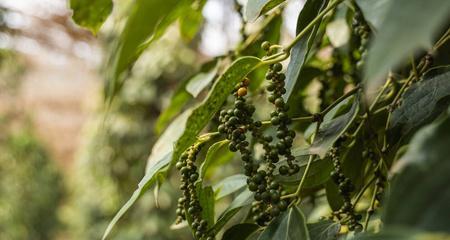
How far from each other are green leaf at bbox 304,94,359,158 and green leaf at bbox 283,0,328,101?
42 millimetres

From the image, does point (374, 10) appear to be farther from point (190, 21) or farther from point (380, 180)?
point (190, 21)

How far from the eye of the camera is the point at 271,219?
42 centimetres

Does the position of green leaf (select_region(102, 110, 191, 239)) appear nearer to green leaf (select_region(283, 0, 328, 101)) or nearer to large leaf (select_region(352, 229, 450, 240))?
green leaf (select_region(283, 0, 328, 101))

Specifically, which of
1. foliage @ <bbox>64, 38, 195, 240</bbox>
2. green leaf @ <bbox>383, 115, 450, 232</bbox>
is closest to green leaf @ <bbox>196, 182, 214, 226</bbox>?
green leaf @ <bbox>383, 115, 450, 232</bbox>

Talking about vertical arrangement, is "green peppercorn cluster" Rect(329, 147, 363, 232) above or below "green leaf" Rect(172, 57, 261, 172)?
below

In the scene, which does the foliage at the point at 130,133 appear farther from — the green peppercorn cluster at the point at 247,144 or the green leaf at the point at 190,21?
the green peppercorn cluster at the point at 247,144

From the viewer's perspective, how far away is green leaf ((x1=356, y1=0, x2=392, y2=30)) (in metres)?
0.32

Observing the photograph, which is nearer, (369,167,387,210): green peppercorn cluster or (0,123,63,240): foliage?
(369,167,387,210): green peppercorn cluster

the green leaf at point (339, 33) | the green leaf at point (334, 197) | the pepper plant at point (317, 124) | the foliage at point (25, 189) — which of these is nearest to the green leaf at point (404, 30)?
the pepper plant at point (317, 124)

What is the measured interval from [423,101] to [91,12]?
0.29 m

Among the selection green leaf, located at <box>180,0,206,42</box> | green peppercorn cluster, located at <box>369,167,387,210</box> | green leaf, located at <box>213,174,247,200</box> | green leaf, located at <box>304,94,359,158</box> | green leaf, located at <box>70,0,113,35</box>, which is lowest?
green peppercorn cluster, located at <box>369,167,387,210</box>

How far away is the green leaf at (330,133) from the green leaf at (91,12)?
8.9 inches

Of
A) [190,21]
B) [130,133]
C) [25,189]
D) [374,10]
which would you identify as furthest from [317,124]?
[25,189]

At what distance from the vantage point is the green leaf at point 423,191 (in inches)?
8.7
